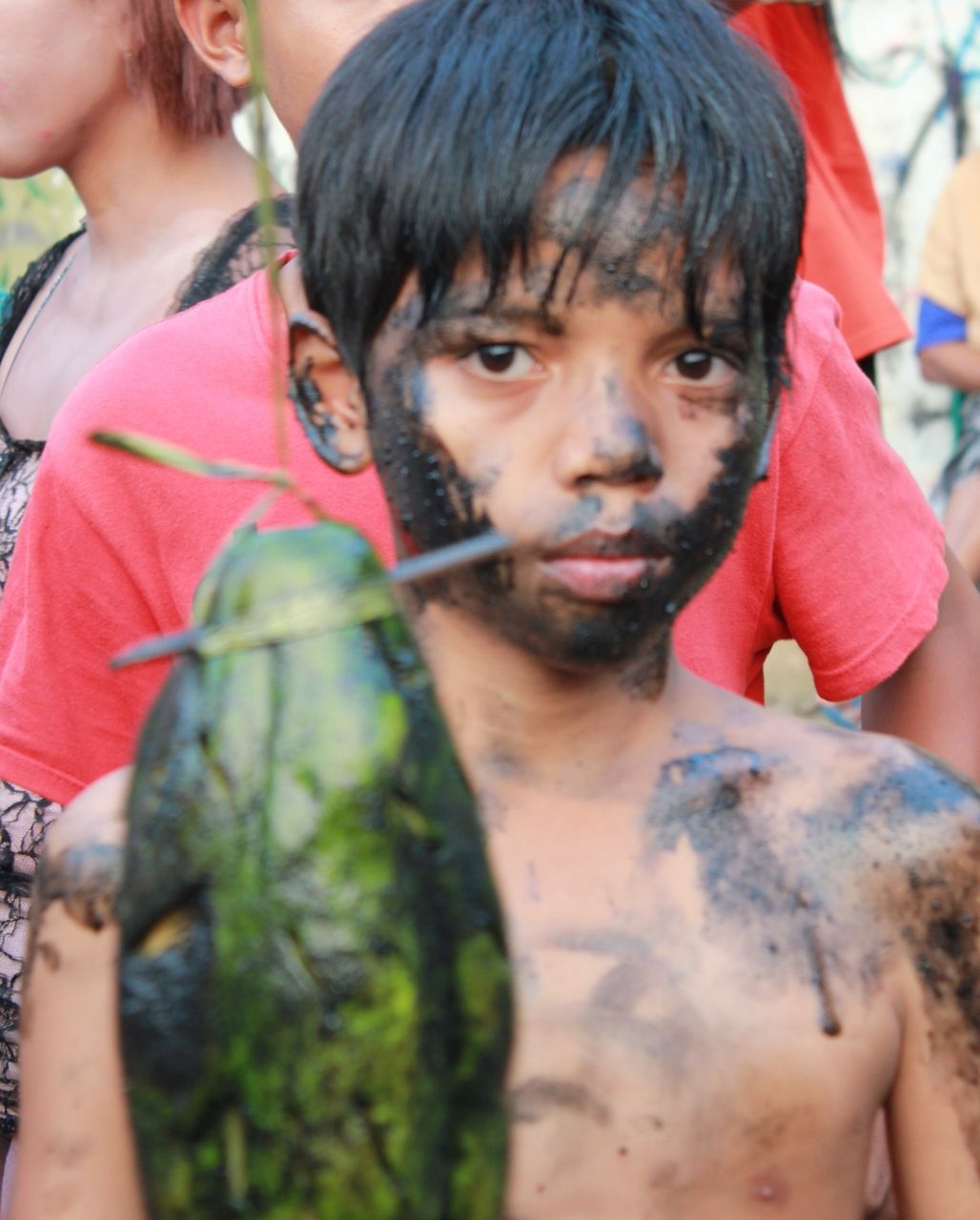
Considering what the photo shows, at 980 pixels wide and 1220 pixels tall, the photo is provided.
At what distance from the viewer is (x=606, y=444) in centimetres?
143

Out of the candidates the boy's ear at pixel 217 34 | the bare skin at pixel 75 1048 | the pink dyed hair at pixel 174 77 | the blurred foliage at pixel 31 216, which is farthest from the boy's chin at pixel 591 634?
the blurred foliage at pixel 31 216

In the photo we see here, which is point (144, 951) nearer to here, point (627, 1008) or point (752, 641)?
point (627, 1008)

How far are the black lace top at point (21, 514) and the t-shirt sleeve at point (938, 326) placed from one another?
2.92 metres

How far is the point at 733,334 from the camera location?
5.41 ft

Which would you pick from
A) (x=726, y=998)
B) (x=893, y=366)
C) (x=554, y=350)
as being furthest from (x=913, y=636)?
(x=893, y=366)

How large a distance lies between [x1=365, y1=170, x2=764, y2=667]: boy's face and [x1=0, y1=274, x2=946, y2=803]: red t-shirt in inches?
27.5

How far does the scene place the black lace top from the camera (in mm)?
2600

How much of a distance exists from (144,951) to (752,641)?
5.59 ft

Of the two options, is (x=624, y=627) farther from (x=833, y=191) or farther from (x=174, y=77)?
(x=833, y=191)

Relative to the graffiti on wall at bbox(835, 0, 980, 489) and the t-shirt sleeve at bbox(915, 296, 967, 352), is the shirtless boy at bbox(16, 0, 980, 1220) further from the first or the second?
the graffiti on wall at bbox(835, 0, 980, 489)

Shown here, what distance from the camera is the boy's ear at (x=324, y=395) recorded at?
1.81 meters

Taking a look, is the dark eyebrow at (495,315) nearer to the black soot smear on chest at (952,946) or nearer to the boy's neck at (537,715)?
the boy's neck at (537,715)

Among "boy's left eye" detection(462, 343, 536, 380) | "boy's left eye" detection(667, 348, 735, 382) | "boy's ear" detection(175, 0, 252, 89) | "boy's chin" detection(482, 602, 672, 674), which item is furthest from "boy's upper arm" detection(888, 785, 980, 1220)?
"boy's ear" detection(175, 0, 252, 89)

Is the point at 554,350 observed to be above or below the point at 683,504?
above
